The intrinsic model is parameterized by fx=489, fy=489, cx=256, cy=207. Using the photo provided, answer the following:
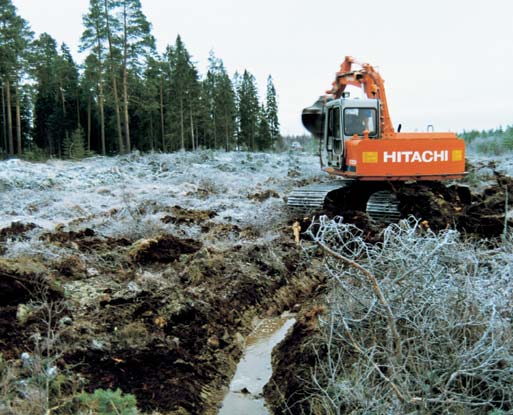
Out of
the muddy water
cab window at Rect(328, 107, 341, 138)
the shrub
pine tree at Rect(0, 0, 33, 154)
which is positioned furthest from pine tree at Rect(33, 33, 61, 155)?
the shrub

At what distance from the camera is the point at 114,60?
2838cm

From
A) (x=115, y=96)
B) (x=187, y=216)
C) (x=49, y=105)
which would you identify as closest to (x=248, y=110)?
(x=49, y=105)

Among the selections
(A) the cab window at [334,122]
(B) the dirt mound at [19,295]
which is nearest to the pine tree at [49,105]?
(A) the cab window at [334,122]

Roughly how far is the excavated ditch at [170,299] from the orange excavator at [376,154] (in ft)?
2.64

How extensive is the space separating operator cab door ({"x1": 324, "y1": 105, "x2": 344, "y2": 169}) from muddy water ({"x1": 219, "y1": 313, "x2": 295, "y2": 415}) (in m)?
4.89

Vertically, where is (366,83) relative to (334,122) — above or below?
above

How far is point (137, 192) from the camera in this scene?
13.0 m

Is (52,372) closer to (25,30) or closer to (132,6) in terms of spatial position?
(132,6)

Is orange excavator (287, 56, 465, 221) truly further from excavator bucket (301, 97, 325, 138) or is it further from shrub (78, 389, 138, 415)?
shrub (78, 389, 138, 415)

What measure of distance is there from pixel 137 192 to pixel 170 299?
26.8 ft

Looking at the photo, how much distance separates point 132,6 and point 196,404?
92.1 feet

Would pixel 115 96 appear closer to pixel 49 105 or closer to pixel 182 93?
pixel 182 93

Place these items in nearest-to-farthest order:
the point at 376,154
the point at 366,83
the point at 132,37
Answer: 1. the point at 376,154
2. the point at 366,83
3. the point at 132,37

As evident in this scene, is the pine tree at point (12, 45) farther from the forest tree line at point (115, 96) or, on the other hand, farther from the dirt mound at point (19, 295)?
the dirt mound at point (19, 295)
